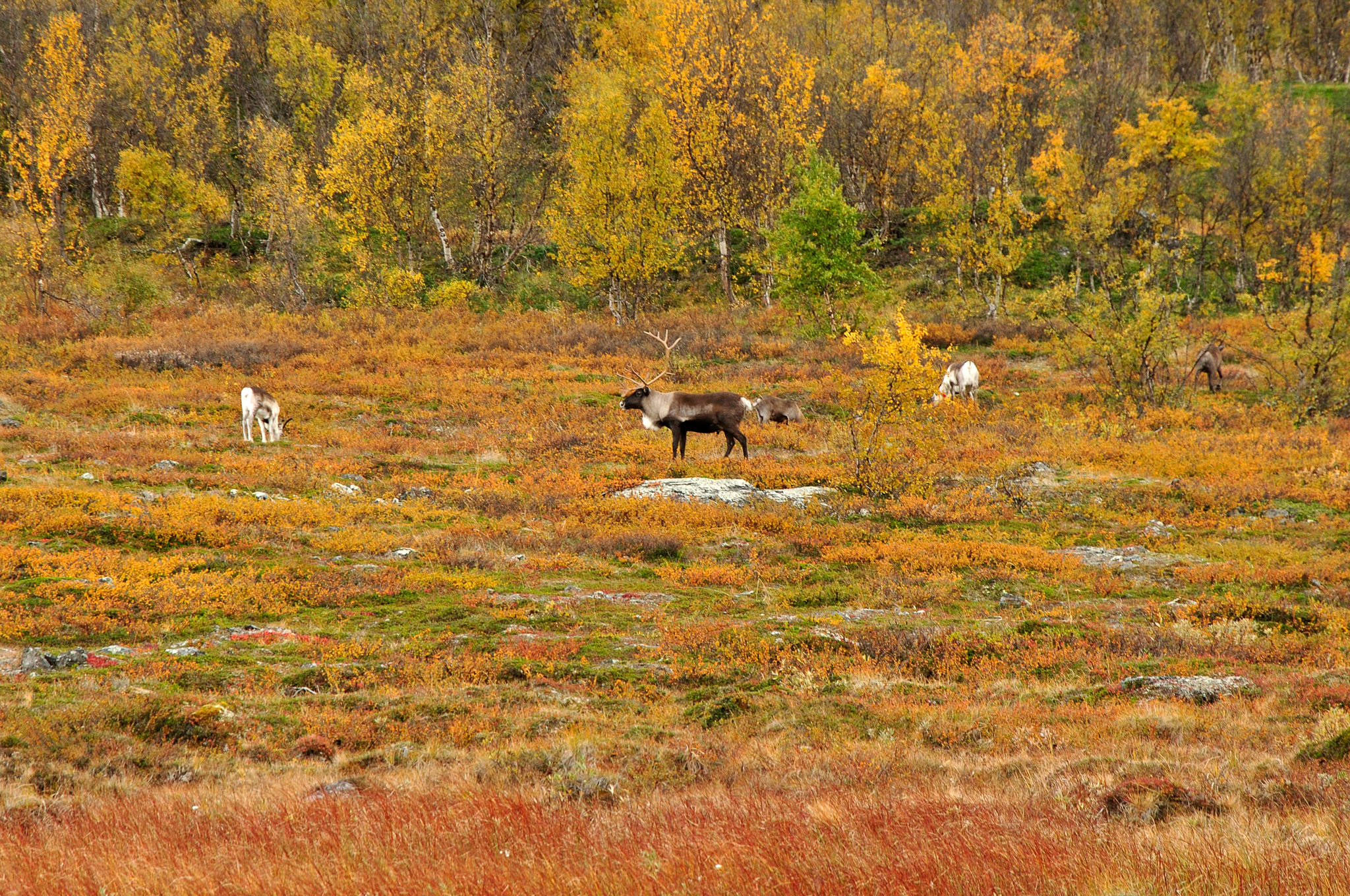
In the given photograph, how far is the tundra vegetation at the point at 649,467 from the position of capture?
655 cm

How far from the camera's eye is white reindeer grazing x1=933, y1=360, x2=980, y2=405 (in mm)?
31781

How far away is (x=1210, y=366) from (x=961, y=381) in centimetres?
984

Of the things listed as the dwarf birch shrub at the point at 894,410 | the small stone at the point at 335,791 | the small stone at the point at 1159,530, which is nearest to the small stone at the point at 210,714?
the small stone at the point at 335,791

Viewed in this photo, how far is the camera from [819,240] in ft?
129

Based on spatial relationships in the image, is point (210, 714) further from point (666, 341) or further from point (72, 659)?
point (666, 341)

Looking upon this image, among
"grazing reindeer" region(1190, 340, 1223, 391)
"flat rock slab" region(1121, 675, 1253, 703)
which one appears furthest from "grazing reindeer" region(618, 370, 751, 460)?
"grazing reindeer" region(1190, 340, 1223, 391)

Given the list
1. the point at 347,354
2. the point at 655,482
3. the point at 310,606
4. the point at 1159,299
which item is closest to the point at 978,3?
the point at 1159,299

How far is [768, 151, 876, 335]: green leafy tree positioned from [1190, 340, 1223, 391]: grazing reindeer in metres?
13.7

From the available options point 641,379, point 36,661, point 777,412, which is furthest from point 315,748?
point 777,412

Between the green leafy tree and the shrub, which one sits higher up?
the green leafy tree

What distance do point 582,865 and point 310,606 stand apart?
983cm

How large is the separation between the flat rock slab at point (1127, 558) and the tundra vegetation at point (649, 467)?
12 cm

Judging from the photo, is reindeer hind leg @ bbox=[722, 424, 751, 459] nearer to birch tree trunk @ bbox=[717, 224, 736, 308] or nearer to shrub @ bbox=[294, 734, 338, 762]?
shrub @ bbox=[294, 734, 338, 762]

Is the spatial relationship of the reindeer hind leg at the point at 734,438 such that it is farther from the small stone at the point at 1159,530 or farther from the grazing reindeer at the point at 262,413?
the grazing reindeer at the point at 262,413
